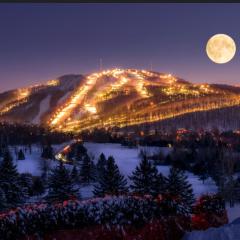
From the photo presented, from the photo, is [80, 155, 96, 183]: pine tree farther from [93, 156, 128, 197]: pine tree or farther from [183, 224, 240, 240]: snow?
[183, 224, 240, 240]: snow

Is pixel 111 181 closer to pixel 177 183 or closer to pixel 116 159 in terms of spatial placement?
pixel 116 159

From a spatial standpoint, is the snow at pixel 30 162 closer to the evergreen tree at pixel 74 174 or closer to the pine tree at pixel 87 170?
the evergreen tree at pixel 74 174

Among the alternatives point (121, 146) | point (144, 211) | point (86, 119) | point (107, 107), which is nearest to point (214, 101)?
point (107, 107)

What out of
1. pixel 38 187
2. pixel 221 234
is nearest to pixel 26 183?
pixel 38 187

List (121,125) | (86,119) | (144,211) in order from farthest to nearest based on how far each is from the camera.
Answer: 1. (86,119)
2. (121,125)
3. (144,211)

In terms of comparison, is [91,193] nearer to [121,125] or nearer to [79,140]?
[79,140]

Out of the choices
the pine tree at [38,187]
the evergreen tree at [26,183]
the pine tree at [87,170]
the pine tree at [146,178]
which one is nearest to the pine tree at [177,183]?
the pine tree at [146,178]

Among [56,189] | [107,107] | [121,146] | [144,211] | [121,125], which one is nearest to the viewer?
[144,211]
